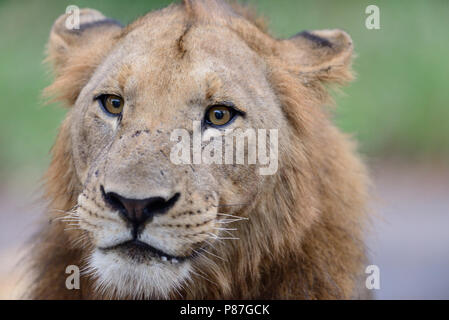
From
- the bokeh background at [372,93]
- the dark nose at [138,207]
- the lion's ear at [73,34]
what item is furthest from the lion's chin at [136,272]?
the bokeh background at [372,93]

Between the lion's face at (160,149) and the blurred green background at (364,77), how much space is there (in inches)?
243

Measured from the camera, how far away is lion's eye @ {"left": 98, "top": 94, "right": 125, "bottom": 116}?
11.4ft

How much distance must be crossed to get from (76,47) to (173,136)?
125 cm

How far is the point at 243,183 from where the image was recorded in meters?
3.39

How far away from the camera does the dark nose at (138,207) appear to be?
9.58ft

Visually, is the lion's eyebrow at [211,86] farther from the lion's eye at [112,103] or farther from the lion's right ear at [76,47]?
the lion's right ear at [76,47]

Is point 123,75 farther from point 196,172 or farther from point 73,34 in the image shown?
point 73,34

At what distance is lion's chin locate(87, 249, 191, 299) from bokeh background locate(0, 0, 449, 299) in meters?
5.76

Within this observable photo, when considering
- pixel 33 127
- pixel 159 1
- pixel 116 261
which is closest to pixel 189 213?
pixel 116 261

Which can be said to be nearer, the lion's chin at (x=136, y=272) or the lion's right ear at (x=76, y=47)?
the lion's chin at (x=136, y=272)

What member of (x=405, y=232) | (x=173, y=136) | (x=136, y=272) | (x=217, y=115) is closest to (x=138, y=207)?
(x=136, y=272)

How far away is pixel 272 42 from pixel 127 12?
246 inches

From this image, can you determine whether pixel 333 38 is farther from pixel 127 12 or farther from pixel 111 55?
pixel 127 12

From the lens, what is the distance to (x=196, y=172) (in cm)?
321
